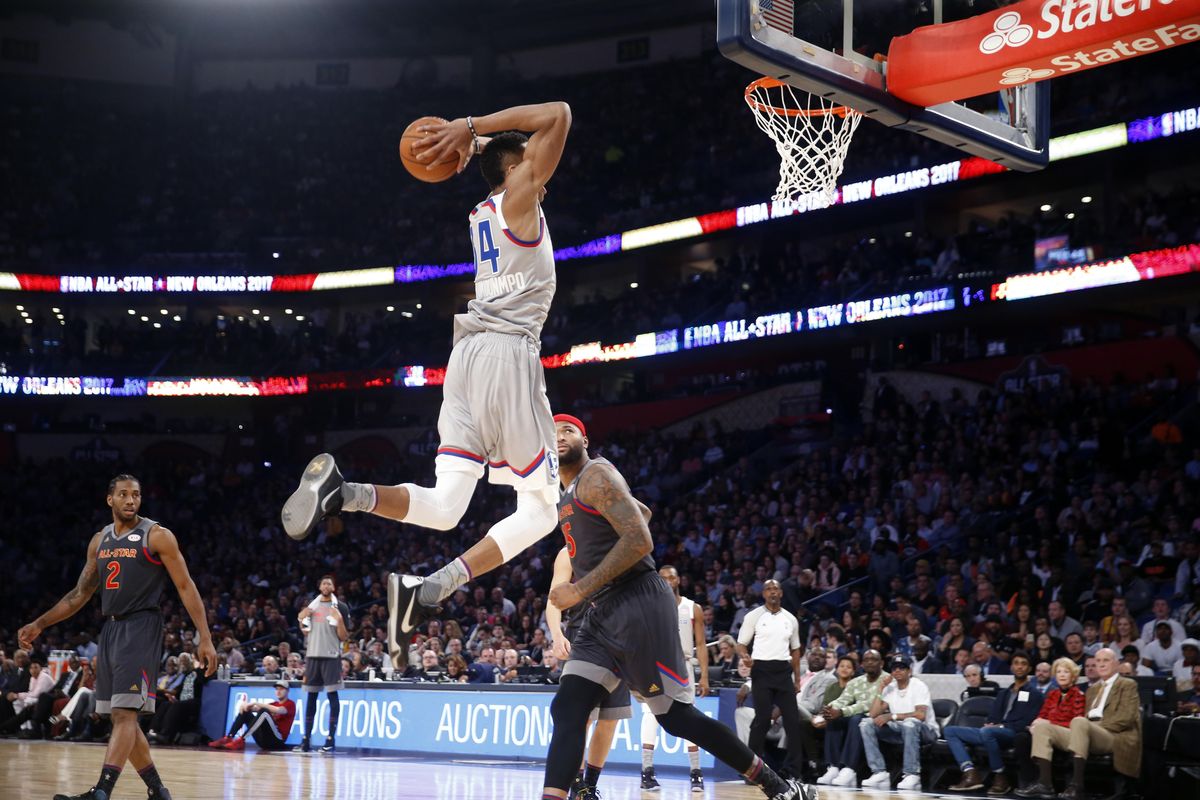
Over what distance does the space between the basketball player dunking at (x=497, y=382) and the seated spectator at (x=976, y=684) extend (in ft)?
26.5

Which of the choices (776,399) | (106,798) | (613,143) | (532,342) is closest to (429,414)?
(613,143)

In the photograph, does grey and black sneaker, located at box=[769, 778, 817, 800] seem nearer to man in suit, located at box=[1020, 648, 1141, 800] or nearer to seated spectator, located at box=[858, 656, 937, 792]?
man in suit, located at box=[1020, 648, 1141, 800]

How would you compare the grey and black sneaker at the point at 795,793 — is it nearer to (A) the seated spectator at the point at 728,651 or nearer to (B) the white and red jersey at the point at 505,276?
(B) the white and red jersey at the point at 505,276

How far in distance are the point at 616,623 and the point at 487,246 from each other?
187 cm

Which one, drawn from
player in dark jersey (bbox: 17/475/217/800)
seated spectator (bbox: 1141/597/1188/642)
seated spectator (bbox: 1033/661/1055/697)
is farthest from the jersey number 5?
seated spectator (bbox: 1141/597/1188/642)

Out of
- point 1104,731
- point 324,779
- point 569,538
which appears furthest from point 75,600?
point 1104,731

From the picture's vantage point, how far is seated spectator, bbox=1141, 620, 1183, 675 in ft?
41.7

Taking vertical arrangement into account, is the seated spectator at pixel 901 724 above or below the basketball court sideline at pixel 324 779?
above

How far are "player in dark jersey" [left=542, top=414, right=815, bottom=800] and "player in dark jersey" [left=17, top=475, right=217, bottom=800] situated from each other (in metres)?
2.88

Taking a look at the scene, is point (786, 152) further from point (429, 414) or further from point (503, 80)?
point (503, 80)

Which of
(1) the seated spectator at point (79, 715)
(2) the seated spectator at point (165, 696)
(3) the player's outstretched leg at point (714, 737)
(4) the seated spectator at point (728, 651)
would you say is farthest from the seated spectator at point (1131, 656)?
(1) the seated spectator at point (79, 715)

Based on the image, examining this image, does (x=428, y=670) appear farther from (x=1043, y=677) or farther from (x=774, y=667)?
(x=1043, y=677)

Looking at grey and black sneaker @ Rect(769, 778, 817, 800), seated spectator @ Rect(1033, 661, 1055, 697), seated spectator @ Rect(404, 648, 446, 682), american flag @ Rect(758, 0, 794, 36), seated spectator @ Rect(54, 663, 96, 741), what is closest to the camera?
grey and black sneaker @ Rect(769, 778, 817, 800)

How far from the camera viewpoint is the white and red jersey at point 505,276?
5.49 m
